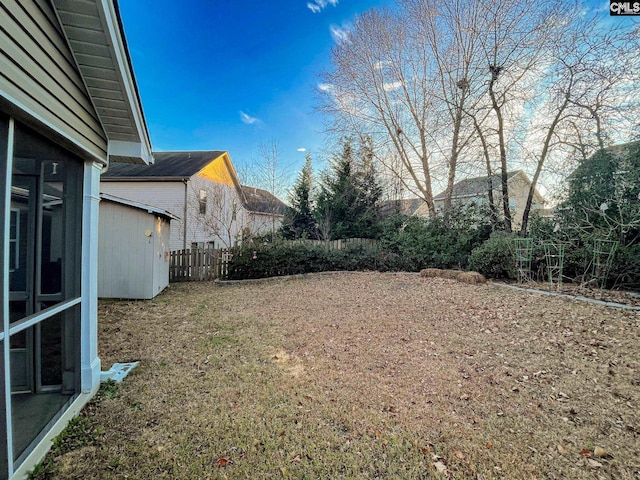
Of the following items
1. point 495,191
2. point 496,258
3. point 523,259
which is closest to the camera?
point 523,259

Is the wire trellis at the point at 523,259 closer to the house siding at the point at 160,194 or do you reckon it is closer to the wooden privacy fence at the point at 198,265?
the wooden privacy fence at the point at 198,265

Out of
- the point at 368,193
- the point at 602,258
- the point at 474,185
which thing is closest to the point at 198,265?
the point at 368,193

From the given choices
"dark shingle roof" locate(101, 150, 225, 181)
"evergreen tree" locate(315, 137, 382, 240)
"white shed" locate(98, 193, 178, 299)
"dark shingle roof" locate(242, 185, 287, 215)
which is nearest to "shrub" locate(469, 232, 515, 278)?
"evergreen tree" locate(315, 137, 382, 240)

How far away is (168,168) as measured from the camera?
1463 cm

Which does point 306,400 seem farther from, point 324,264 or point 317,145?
point 317,145

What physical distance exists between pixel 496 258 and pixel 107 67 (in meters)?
10.0

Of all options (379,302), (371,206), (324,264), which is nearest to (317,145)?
(371,206)

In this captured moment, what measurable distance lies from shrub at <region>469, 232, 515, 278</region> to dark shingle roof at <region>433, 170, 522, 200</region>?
10.2 ft

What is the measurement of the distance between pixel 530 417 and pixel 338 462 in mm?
1881

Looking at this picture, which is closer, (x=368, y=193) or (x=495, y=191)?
(x=495, y=191)

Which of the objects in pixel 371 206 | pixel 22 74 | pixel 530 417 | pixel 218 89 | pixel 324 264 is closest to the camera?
pixel 22 74

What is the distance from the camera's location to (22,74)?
5.95 ft

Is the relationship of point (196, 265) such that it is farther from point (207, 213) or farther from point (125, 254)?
point (207, 213)

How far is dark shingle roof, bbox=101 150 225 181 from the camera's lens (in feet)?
45.0
